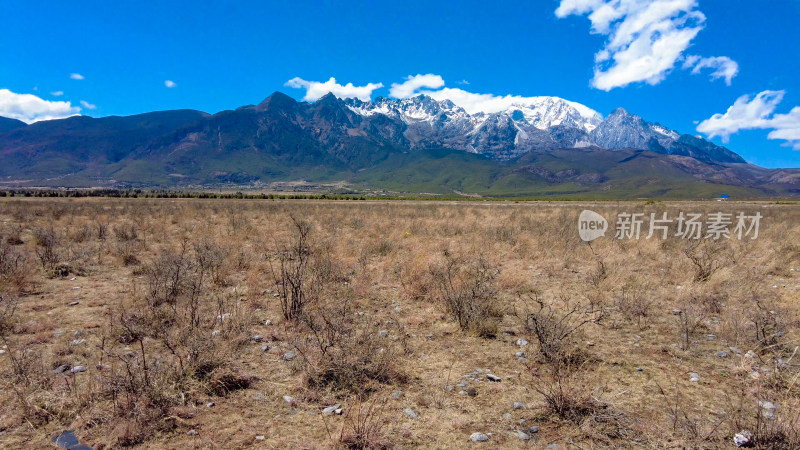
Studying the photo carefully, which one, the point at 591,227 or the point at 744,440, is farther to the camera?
the point at 591,227

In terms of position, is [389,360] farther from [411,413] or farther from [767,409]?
[767,409]

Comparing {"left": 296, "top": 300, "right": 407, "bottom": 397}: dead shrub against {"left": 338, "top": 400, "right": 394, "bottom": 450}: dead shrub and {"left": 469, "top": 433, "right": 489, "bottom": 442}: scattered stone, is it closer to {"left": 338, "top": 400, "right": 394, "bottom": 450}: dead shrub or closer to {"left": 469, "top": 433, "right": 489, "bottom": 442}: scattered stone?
{"left": 338, "top": 400, "right": 394, "bottom": 450}: dead shrub

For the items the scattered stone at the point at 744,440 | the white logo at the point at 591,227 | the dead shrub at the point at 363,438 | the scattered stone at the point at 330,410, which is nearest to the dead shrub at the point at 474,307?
the scattered stone at the point at 330,410

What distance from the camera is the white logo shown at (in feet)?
51.3

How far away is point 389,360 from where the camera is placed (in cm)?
462

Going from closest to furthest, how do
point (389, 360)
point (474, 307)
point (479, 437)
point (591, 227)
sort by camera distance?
point (479, 437) < point (389, 360) < point (474, 307) < point (591, 227)

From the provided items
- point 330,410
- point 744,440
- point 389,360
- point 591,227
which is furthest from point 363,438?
point 591,227

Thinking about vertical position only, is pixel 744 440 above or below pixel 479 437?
above

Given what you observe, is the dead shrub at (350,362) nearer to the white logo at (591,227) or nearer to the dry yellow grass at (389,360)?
the dry yellow grass at (389,360)

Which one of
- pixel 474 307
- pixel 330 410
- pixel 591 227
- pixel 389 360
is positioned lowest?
pixel 330 410

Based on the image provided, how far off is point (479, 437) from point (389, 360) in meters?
1.53

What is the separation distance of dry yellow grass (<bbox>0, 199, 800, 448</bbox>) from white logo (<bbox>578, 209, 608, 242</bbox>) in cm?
578

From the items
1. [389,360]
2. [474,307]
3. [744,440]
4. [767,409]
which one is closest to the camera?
[744,440]

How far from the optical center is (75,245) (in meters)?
12.6
